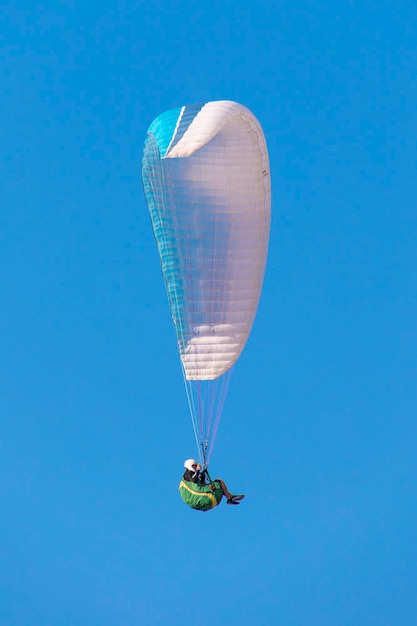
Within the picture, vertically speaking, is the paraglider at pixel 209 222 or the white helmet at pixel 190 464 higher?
the paraglider at pixel 209 222

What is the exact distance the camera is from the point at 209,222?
39.1m

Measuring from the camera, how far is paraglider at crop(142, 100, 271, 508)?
125 feet

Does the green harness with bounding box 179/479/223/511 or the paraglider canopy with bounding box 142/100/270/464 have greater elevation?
the paraglider canopy with bounding box 142/100/270/464

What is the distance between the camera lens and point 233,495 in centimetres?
3891

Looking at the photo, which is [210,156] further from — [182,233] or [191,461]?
[191,461]

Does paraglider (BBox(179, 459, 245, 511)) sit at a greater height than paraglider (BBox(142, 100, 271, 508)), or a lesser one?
lesser

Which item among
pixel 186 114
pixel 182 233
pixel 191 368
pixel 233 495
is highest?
pixel 186 114

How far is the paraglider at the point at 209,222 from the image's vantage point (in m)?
38.0

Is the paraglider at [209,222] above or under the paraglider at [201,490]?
above

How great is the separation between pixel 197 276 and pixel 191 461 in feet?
15.9

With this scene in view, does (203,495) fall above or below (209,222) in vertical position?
below

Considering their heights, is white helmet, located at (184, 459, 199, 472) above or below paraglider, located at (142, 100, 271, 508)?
below

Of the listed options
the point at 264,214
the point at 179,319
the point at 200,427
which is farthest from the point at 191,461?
the point at 264,214

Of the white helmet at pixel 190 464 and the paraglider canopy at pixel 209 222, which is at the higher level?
the paraglider canopy at pixel 209 222
